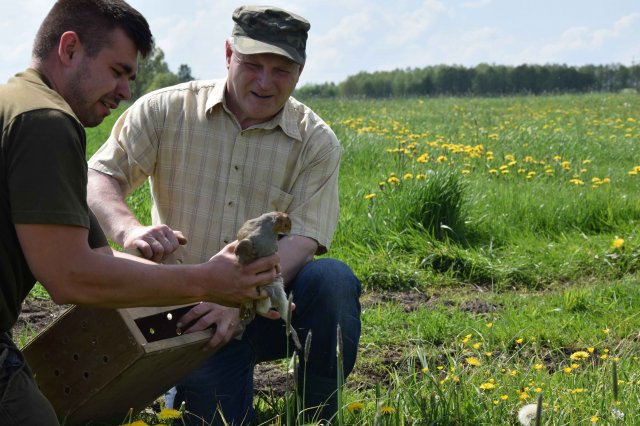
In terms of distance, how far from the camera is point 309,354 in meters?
3.20

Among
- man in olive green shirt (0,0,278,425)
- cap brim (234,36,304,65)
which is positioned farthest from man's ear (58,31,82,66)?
cap brim (234,36,304,65)

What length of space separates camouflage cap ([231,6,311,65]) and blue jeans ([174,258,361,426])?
0.83 m

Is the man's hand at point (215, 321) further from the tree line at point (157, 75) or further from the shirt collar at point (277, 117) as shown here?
the tree line at point (157, 75)

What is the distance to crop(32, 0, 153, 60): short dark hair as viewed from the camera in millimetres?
2369

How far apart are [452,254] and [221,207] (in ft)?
7.95

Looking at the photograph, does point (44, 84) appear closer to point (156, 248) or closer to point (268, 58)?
point (156, 248)

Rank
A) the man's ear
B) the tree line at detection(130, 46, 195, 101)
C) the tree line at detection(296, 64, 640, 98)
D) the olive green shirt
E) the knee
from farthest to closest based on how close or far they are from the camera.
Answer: the tree line at detection(296, 64, 640, 98) < the tree line at detection(130, 46, 195, 101) < the knee < the man's ear < the olive green shirt

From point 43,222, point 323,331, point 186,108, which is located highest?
point 186,108

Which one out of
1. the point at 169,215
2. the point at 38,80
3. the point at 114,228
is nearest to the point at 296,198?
the point at 169,215

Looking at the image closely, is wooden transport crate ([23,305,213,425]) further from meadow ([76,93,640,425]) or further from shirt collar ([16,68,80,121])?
shirt collar ([16,68,80,121])

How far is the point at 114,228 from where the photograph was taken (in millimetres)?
3082

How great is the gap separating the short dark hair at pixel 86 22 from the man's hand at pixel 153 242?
737 millimetres

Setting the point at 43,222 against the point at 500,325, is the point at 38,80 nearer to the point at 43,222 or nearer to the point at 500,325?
the point at 43,222

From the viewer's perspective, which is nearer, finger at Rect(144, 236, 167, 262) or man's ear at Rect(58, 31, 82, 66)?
man's ear at Rect(58, 31, 82, 66)
